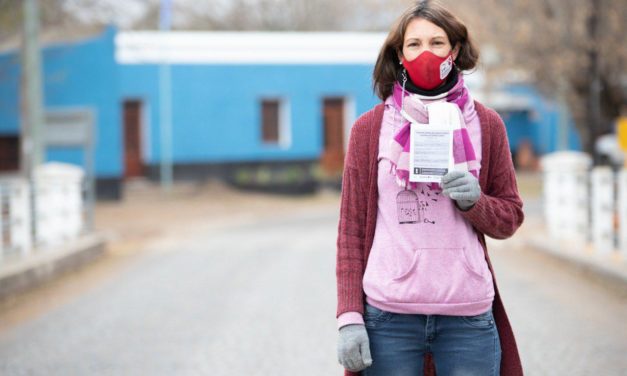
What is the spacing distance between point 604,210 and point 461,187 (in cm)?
838

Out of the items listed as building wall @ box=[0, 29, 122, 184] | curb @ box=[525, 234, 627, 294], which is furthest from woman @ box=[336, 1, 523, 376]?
building wall @ box=[0, 29, 122, 184]

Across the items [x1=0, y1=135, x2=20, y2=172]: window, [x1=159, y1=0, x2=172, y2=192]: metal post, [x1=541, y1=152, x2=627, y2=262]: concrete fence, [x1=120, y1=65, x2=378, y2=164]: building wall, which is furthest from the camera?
[x1=120, y1=65, x2=378, y2=164]: building wall

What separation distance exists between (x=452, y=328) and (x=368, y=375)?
30 centimetres

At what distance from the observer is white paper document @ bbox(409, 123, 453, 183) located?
2561 millimetres

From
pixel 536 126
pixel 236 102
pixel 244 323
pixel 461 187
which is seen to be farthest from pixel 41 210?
pixel 536 126

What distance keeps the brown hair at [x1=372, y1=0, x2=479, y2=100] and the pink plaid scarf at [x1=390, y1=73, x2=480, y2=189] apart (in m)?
0.10

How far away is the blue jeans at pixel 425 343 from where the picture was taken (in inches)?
103

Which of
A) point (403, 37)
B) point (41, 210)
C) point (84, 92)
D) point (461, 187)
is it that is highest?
point (84, 92)

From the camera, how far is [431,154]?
258 cm

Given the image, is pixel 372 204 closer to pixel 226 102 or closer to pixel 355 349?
pixel 355 349

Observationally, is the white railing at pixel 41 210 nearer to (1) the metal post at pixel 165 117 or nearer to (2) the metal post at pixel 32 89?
(2) the metal post at pixel 32 89

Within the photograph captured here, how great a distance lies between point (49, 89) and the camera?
80.2ft

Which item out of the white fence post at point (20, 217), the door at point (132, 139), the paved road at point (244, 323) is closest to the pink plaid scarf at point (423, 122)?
the paved road at point (244, 323)

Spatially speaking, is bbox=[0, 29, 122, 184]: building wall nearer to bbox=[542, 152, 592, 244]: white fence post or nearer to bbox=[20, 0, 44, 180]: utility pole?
bbox=[20, 0, 44, 180]: utility pole
